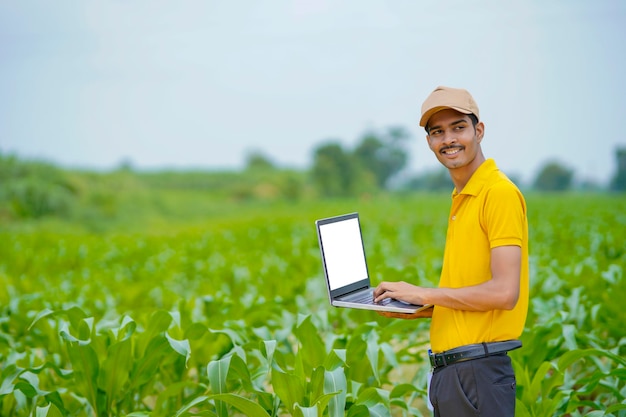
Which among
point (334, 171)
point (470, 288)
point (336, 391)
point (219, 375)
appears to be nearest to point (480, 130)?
point (470, 288)

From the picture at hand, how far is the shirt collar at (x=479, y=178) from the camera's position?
6.85 ft

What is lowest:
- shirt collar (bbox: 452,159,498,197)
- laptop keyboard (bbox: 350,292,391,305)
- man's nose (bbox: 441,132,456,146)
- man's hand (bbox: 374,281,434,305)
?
laptop keyboard (bbox: 350,292,391,305)

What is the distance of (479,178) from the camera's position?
83.0 inches

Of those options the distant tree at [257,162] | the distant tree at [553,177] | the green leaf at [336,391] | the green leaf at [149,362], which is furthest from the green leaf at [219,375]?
the distant tree at [257,162]

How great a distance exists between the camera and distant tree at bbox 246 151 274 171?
36.9m

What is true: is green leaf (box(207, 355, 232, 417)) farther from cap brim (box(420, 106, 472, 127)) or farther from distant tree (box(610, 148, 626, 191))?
distant tree (box(610, 148, 626, 191))

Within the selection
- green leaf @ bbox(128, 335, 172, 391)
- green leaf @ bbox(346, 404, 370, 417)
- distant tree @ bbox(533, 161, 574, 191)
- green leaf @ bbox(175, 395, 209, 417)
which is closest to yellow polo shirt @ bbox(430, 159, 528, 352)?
green leaf @ bbox(346, 404, 370, 417)

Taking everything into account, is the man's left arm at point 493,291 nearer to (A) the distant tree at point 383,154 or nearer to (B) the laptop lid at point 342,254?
(B) the laptop lid at point 342,254

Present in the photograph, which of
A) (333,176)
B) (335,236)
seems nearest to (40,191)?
(333,176)

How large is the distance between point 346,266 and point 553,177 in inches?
982

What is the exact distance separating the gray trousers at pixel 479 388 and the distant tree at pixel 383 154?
28970 mm

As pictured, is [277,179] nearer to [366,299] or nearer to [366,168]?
[366,168]

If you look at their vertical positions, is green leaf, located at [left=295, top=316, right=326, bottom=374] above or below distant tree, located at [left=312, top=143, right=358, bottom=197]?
below

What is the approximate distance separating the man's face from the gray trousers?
608 mm
